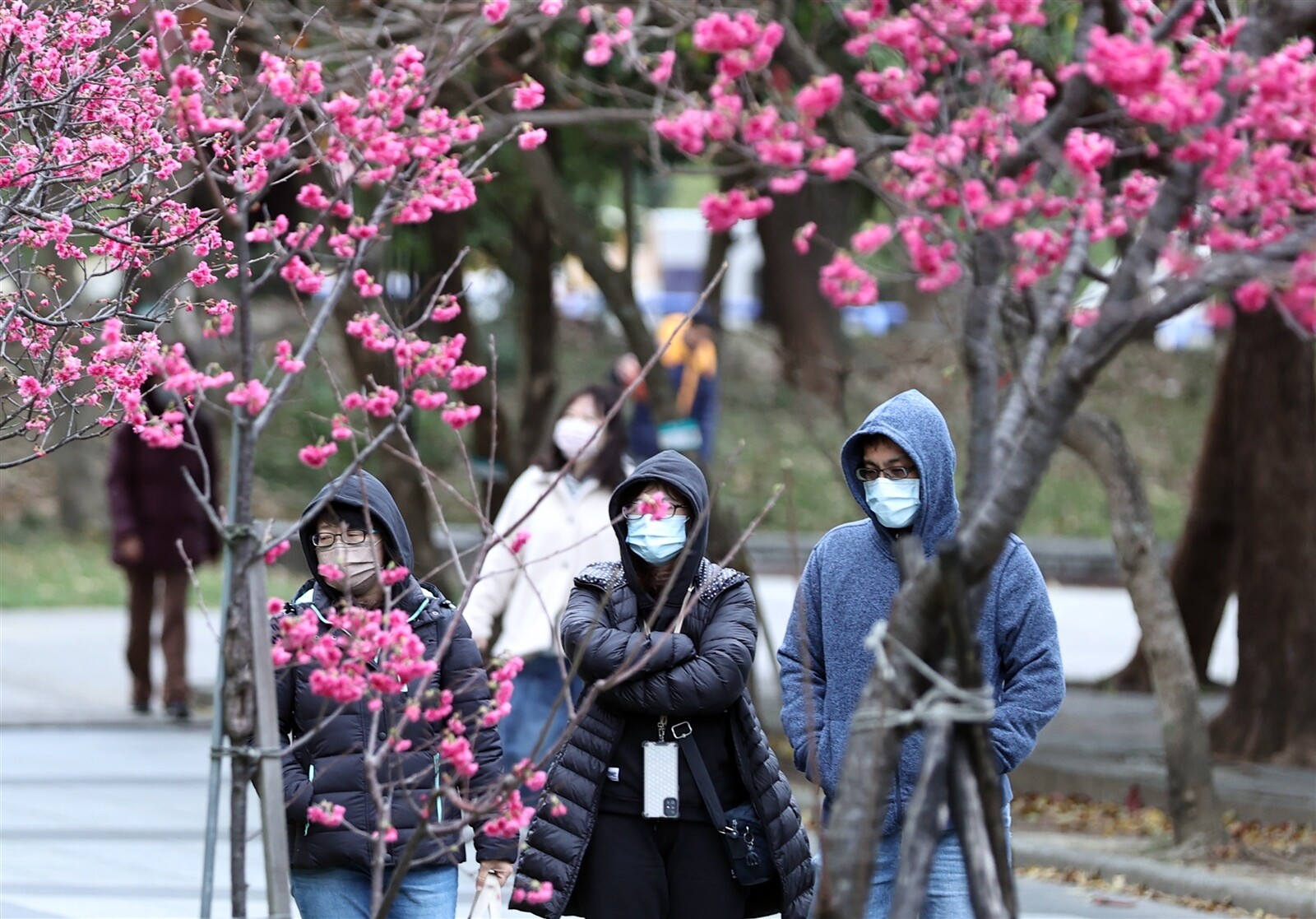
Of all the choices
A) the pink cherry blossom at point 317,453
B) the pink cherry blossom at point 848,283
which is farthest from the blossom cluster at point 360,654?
the pink cherry blossom at point 848,283

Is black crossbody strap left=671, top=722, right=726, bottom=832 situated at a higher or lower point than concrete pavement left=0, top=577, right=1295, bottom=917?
higher

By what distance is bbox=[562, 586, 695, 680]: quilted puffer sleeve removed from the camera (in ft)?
16.4

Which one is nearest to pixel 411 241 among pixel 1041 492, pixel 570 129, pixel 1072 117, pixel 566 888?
pixel 570 129

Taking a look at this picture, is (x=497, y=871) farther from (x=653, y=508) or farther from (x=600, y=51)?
(x=600, y=51)

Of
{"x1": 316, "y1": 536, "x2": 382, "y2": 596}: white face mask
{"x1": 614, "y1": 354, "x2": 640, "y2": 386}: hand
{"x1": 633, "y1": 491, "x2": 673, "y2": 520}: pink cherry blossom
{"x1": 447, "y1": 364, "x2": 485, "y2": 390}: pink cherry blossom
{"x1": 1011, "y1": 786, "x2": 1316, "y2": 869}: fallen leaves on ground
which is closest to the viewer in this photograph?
{"x1": 447, "y1": 364, "x2": 485, "y2": 390}: pink cherry blossom

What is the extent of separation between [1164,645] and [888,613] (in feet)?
16.0

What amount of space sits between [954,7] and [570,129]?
10112mm

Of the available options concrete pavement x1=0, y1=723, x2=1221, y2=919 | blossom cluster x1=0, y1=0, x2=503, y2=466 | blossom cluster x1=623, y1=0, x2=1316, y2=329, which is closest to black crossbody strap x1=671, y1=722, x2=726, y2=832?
blossom cluster x1=0, y1=0, x2=503, y2=466

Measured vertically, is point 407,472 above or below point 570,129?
below

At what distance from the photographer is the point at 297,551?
68.6ft

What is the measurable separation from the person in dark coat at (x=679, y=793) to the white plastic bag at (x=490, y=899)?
0.44ft

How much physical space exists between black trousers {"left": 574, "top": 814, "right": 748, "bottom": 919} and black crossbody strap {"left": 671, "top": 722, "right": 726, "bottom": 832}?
0.04 meters

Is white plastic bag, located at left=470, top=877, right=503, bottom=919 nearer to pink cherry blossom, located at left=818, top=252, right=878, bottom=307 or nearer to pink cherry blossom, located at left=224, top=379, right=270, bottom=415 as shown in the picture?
pink cherry blossom, located at left=224, top=379, right=270, bottom=415

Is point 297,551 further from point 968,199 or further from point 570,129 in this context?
point 968,199
